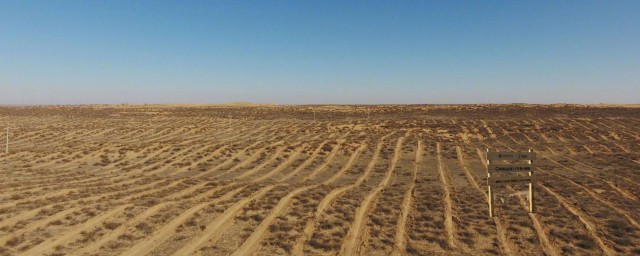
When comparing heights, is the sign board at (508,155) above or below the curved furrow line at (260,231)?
above

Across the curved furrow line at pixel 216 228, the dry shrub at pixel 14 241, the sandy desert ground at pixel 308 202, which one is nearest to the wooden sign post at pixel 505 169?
the sandy desert ground at pixel 308 202

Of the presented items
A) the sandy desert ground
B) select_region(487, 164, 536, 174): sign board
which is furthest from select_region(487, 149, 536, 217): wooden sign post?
the sandy desert ground

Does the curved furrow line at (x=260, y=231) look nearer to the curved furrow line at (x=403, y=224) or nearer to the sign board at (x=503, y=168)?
the curved furrow line at (x=403, y=224)

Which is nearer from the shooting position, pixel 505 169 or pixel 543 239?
pixel 543 239

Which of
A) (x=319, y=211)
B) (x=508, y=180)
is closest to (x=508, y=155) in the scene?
(x=508, y=180)

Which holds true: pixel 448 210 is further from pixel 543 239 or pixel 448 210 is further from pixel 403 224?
pixel 543 239

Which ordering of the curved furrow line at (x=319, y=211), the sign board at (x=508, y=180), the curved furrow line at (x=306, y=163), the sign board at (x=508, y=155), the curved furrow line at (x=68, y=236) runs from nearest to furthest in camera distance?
the curved furrow line at (x=68, y=236), the curved furrow line at (x=319, y=211), the sign board at (x=508, y=155), the sign board at (x=508, y=180), the curved furrow line at (x=306, y=163)

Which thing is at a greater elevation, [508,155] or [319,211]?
[508,155]

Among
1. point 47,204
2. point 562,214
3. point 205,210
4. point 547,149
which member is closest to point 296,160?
point 205,210

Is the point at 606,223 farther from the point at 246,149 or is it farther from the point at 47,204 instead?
the point at 246,149

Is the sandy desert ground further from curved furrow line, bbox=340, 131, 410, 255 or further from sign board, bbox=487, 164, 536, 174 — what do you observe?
sign board, bbox=487, 164, 536, 174

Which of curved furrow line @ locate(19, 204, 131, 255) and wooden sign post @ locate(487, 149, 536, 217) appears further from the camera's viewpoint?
wooden sign post @ locate(487, 149, 536, 217)
